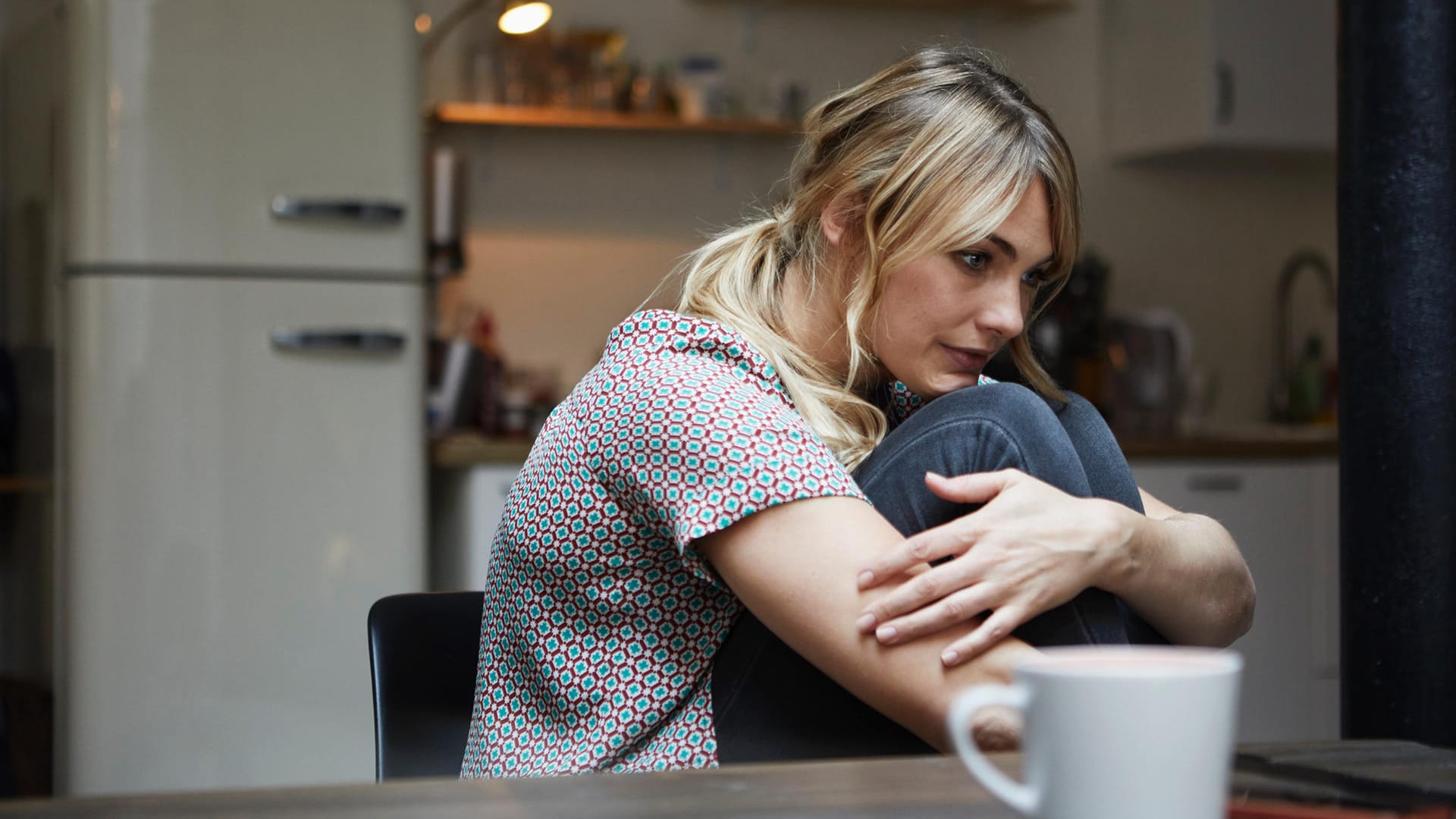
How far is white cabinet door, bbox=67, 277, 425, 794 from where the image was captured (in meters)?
2.58

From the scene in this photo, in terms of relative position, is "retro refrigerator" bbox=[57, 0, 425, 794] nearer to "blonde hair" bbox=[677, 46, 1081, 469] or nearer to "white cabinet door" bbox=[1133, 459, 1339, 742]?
"blonde hair" bbox=[677, 46, 1081, 469]

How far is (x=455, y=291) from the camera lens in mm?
3467

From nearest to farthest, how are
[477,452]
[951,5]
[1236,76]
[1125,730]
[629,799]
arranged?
[1125,730]
[629,799]
[477,452]
[1236,76]
[951,5]

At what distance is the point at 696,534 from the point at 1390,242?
79 cm

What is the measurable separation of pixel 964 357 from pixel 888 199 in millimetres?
159

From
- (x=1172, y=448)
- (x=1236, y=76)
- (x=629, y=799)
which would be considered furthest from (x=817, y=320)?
(x=1236, y=76)

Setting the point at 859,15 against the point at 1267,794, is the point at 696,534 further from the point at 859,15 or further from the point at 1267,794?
the point at 859,15

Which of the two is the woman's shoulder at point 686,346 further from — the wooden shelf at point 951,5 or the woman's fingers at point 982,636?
the wooden shelf at point 951,5

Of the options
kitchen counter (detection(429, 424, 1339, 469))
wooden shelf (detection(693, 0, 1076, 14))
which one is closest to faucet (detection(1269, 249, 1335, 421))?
kitchen counter (detection(429, 424, 1339, 469))

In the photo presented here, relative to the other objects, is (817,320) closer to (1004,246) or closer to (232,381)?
(1004,246)

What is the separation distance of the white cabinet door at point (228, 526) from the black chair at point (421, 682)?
1.51 m

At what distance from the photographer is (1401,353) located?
4.41 ft

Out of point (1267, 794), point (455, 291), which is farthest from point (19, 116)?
point (1267, 794)

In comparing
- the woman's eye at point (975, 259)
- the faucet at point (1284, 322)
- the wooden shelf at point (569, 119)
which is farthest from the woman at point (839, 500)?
the faucet at point (1284, 322)
